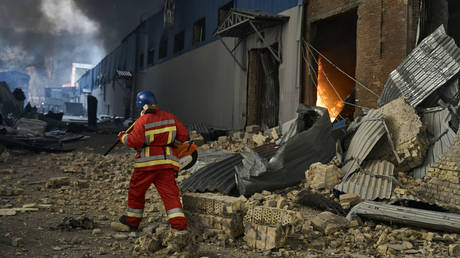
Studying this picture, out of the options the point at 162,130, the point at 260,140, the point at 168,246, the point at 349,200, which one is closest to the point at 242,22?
the point at 260,140

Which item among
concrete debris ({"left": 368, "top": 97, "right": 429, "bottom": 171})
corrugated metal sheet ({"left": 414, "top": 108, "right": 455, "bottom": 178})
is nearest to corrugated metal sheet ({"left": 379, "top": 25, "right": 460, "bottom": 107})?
corrugated metal sheet ({"left": 414, "top": 108, "right": 455, "bottom": 178})

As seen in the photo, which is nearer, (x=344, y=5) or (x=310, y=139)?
(x=310, y=139)

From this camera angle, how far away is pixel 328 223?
3797mm

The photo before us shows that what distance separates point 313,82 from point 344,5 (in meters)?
2.08

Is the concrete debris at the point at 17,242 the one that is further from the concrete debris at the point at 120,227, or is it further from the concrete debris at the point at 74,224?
the concrete debris at the point at 120,227

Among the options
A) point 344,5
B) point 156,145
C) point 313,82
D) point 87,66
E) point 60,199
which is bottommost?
point 60,199

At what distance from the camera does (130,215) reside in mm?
3746

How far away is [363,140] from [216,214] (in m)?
3.31

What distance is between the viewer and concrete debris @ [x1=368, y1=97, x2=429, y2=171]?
17.8ft

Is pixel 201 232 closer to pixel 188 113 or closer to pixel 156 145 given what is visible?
pixel 156 145

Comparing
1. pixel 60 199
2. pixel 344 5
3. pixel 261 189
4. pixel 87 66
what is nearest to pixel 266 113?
pixel 344 5

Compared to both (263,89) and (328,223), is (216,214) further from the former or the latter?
(263,89)

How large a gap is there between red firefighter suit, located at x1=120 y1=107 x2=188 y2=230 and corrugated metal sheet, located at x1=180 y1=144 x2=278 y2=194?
1855mm

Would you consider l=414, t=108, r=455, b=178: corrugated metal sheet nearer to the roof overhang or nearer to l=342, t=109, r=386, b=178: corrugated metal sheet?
l=342, t=109, r=386, b=178: corrugated metal sheet
